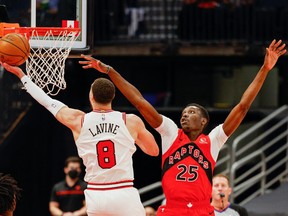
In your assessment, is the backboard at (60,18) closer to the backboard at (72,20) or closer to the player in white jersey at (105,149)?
the backboard at (72,20)

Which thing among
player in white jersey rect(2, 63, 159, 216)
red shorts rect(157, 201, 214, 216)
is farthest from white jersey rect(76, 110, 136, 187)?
red shorts rect(157, 201, 214, 216)

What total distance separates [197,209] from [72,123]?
1.38 meters

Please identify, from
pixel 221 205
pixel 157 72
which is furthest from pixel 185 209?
pixel 157 72

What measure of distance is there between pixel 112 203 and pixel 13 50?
5.68 ft

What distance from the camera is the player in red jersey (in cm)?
876

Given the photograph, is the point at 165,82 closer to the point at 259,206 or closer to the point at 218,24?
the point at 218,24

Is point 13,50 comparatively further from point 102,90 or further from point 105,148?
point 105,148

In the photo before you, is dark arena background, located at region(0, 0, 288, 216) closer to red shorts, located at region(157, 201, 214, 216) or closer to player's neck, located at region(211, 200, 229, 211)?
player's neck, located at region(211, 200, 229, 211)

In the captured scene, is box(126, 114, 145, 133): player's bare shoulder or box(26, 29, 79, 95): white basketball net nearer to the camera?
box(126, 114, 145, 133): player's bare shoulder

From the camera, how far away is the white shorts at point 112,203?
28.1ft

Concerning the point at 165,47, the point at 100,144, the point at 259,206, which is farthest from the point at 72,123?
the point at 165,47

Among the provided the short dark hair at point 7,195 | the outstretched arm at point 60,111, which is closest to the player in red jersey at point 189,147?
the outstretched arm at point 60,111

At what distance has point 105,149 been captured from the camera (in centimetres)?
861

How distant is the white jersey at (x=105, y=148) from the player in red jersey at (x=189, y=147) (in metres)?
0.34
